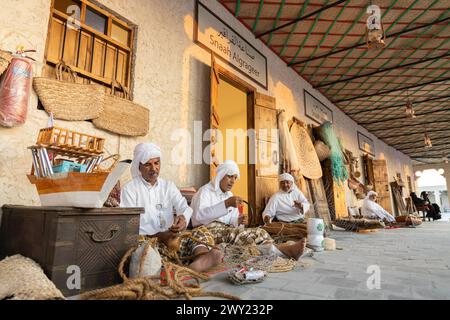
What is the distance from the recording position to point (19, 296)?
3.93 ft

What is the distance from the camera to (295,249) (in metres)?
2.31

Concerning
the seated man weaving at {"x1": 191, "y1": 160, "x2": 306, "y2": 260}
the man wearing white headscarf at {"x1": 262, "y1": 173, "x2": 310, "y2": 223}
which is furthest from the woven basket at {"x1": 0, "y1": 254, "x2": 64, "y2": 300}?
the man wearing white headscarf at {"x1": 262, "y1": 173, "x2": 310, "y2": 223}

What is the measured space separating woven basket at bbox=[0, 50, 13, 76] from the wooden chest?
103 centimetres

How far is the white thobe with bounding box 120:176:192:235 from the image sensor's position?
222cm

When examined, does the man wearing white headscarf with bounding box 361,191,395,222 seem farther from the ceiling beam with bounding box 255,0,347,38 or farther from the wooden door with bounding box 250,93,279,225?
the ceiling beam with bounding box 255,0,347,38

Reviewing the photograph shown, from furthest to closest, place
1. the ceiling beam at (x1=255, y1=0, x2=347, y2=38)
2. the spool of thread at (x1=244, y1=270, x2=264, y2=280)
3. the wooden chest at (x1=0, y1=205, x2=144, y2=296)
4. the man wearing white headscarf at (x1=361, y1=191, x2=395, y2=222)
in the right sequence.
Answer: the man wearing white headscarf at (x1=361, y1=191, x2=395, y2=222)
the ceiling beam at (x1=255, y1=0, x2=347, y2=38)
the spool of thread at (x1=244, y1=270, x2=264, y2=280)
the wooden chest at (x1=0, y1=205, x2=144, y2=296)

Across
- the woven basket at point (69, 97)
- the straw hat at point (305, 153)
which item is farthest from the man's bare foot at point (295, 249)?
the straw hat at point (305, 153)

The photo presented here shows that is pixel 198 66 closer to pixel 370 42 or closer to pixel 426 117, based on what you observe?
pixel 370 42

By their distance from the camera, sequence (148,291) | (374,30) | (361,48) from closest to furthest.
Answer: (148,291)
(374,30)
(361,48)

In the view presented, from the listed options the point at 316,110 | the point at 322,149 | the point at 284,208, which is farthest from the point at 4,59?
the point at 316,110

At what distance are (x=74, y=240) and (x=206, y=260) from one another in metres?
0.86

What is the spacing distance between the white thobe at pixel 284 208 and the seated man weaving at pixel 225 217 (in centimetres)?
146

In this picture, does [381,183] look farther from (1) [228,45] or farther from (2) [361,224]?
(1) [228,45]
